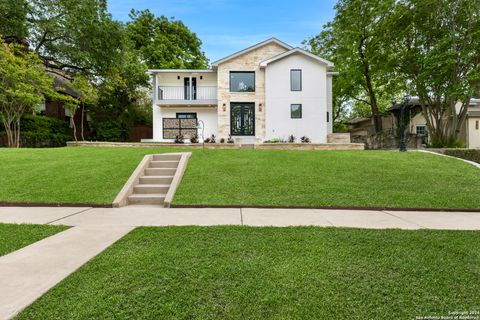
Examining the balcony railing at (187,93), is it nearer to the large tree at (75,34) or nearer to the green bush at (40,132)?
the large tree at (75,34)

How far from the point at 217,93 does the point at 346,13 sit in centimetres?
1296

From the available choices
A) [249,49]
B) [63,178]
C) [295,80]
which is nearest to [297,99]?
[295,80]

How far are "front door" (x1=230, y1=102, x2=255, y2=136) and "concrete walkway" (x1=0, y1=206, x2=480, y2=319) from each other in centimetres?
1379

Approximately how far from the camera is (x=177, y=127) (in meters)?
20.1

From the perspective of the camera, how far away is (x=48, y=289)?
91.2 inches

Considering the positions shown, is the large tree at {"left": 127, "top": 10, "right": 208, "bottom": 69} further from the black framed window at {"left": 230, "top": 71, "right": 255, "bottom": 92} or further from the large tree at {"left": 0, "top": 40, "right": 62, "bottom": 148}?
the large tree at {"left": 0, "top": 40, "right": 62, "bottom": 148}

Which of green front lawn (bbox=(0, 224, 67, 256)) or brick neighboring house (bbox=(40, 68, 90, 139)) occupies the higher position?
brick neighboring house (bbox=(40, 68, 90, 139))

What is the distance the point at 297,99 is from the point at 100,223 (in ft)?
53.7

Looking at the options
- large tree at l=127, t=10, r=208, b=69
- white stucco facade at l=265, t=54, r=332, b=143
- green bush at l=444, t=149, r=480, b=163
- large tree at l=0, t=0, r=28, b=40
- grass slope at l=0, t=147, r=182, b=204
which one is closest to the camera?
grass slope at l=0, t=147, r=182, b=204

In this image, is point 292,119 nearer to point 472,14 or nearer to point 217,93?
point 217,93

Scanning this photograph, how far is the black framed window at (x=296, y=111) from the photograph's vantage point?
1859cm

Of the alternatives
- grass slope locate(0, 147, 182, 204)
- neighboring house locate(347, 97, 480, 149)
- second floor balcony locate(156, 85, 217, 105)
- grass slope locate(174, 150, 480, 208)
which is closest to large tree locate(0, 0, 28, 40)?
second floor balcony locate(156, 85, 217, 105)

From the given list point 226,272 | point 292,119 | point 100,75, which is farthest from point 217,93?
point 226,272

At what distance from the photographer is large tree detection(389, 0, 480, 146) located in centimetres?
1538
